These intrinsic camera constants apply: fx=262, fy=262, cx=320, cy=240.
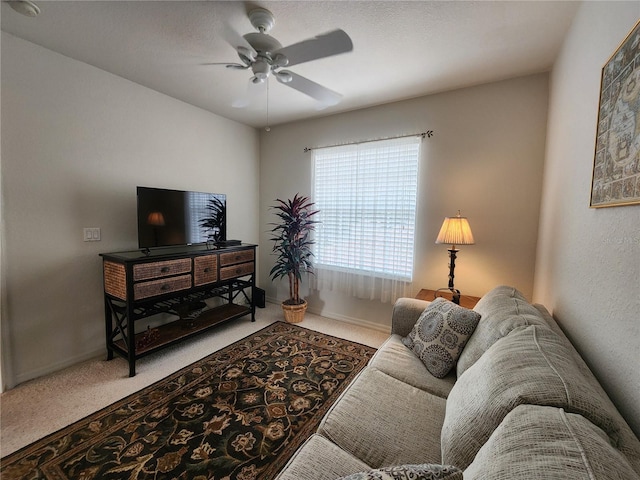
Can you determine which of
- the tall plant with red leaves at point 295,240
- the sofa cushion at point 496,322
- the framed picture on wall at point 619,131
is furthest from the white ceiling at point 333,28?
the sofa cushion at point 496,322

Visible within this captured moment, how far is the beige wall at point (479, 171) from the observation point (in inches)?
93.9

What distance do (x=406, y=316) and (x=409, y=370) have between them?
0.53m

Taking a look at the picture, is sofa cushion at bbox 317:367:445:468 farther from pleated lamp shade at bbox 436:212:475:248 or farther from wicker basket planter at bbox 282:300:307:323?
wicker basket planter at bbox 282:300:307:323

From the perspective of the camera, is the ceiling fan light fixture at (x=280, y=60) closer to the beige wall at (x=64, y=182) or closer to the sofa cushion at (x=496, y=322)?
the beige wall at (x=64, y=182)

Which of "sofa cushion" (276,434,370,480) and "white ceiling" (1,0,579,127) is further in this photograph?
"white ceiling" (1,0,579,127)

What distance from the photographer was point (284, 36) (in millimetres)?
1901

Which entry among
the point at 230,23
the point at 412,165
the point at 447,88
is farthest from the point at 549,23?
the point at 230,23

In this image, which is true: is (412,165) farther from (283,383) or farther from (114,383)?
(114,383)

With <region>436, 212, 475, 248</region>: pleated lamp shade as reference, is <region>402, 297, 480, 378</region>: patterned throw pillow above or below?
below

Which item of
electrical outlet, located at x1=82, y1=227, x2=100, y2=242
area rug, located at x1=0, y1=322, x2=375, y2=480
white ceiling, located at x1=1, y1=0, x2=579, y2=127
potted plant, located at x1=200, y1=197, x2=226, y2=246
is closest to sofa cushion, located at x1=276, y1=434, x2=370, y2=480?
area rug, located at x1=0, y1=322, x2=375, y2=480

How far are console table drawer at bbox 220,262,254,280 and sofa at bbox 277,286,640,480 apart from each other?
1.98 m

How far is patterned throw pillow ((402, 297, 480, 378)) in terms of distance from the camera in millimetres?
1588

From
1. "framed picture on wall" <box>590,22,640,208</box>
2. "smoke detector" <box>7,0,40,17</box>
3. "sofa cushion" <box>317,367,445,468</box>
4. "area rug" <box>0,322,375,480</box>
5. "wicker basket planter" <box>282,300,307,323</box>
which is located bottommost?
"area rug" <box>0,322,375,480</box>

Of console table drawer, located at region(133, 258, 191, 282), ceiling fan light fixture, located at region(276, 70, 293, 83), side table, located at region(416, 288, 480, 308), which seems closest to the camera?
ceiling fan light fixture, located at region(276, 70, 293, 83)
